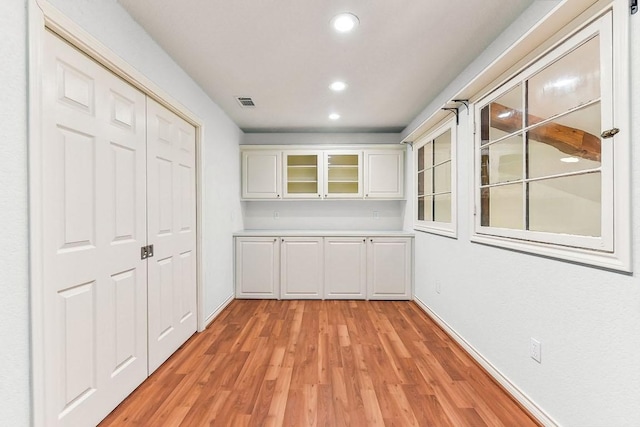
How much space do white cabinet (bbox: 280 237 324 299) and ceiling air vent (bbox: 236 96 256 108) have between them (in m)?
1.75

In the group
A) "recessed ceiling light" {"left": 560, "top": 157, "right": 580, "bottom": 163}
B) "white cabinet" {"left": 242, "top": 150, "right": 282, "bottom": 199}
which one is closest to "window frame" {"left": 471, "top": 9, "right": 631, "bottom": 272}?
"recessed ceiling light" {"left": 560, "top": 157, "right": 580, "bottom": 163}

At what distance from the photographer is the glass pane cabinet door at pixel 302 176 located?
4.39 meters

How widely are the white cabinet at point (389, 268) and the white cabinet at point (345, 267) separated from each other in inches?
3.7

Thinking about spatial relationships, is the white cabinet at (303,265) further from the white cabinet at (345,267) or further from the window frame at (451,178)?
the window frame at (451,178)

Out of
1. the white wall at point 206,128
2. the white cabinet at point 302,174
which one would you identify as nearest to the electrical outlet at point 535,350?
the white wall at point 206,128

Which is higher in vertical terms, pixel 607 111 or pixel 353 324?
pixel 607 111

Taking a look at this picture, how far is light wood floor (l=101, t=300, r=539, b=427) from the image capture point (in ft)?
5.71

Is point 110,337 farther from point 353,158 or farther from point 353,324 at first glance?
point 353,158

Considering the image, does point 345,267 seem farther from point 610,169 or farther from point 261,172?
point 610,169

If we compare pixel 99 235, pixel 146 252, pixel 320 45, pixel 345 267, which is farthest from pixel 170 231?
pixel 345 267

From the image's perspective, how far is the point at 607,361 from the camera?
1.30 m

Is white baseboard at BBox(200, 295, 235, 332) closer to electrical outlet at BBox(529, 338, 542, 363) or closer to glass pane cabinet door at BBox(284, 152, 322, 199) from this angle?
glass pane cabinet door at BBox(284, 152, 322, 199)

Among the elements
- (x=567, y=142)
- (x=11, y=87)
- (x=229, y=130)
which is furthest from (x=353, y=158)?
(x=11, y=87)

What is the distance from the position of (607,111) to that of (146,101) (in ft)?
8.77
